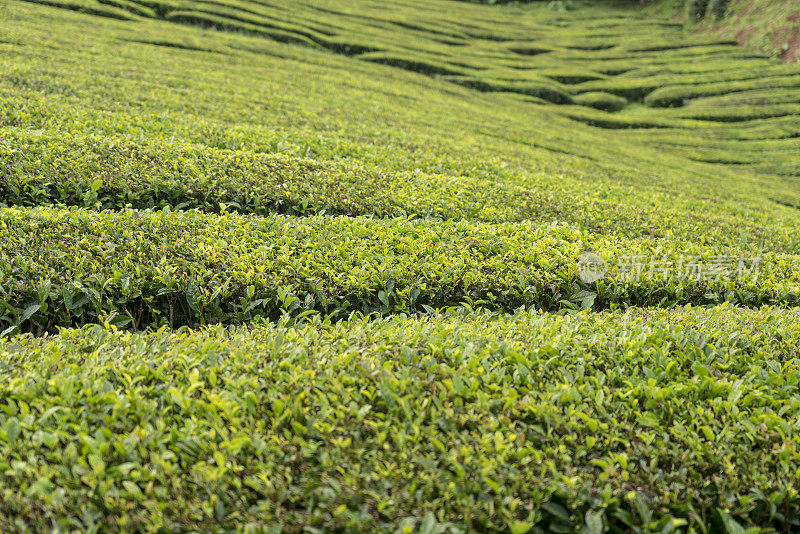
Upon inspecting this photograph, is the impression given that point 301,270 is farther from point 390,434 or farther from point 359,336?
point 390,434

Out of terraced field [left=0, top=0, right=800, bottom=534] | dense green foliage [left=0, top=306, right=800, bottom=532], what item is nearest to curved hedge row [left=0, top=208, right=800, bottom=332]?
terraced field [left=0, top=0, right=800, bottom=534]

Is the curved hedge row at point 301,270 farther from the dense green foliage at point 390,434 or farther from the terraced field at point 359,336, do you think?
the dense green foliage at point 390,434

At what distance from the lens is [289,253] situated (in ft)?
19.2

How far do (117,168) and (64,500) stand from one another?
6418mm

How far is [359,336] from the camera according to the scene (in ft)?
14.4

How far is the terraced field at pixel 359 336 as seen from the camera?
2.92 meters

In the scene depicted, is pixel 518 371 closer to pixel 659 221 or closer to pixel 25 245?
pixel 25 245

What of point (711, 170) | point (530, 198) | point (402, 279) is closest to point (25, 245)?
point (402, 279)

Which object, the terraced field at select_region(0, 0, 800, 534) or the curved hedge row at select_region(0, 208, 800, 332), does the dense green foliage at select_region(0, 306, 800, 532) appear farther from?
the curved hedge row at select_region(0, 208, 800, 332)

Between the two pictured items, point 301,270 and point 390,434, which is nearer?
point 390,434

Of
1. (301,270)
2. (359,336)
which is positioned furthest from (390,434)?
(301,270)

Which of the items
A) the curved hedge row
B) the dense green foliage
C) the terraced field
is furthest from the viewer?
the curved hedge row

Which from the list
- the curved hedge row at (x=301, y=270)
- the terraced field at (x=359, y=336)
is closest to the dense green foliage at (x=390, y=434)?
the terraced field at (x=359, y=336)

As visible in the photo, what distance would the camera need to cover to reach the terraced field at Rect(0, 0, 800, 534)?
2.92m
